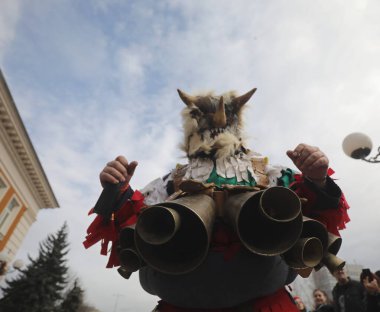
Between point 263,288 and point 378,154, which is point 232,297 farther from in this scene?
point 378,154

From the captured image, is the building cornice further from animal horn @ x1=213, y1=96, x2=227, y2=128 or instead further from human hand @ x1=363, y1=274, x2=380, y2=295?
human hand @ x1=363, y1=274, x2=380, y2=295

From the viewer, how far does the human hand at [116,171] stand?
1.35 m

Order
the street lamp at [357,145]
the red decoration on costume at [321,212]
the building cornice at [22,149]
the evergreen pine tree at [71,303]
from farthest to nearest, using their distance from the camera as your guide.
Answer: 1. the evergreen pine tree at [71,303]
2. the building cornice at [22,149]
3. the street lamp at [357,145]
4. the red decoration on costume at [321,212]

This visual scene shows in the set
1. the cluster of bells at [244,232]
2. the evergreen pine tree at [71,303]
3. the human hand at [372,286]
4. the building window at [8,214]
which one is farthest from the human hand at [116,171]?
the evergreen pine tree at [71,303]

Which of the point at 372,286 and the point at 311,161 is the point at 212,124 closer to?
the point at 311,161

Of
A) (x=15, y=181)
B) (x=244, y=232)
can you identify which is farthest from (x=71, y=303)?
(x=244, y=232)

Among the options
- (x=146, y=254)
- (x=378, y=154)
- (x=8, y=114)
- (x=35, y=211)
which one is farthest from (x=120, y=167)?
(x=35, y=211)

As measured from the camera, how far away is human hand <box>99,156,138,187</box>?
1.35 metres

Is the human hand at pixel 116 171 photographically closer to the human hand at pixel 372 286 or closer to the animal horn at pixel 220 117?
the animal horn at pixel 220 117

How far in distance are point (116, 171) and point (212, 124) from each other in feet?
2.39

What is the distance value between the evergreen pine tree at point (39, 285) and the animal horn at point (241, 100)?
1377cm

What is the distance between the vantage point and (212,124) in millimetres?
1794

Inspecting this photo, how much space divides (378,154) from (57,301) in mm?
16224

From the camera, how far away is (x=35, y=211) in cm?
1582
